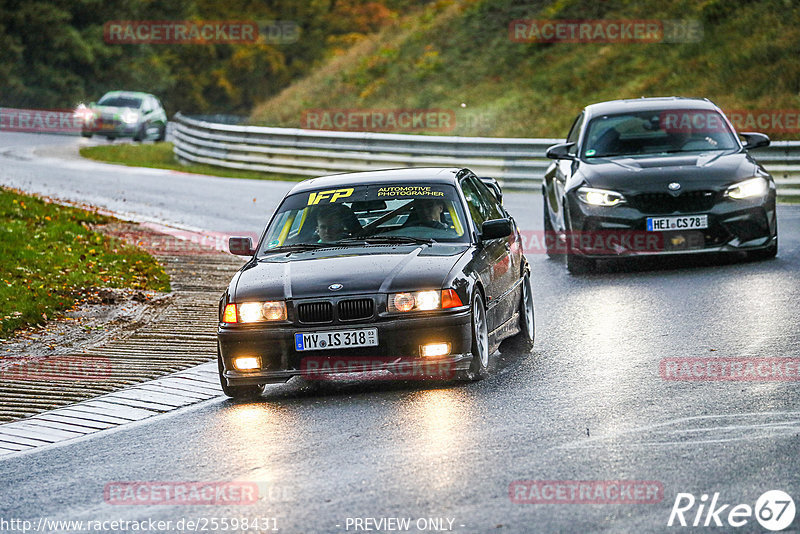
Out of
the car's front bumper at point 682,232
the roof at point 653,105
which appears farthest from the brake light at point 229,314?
the roof at point 653,105

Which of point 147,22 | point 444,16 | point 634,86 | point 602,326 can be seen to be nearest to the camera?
point 602,326

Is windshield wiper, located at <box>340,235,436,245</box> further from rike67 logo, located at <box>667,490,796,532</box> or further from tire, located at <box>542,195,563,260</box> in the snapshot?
tire, located at <box>542,195,563,260</box>

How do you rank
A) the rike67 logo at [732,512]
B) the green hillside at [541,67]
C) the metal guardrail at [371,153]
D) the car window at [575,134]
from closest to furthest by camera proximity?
the rike67 logo at [732,512] → the car window at [575,134] → the metal guardrail at [371,153] → the green hillside at [541,67]

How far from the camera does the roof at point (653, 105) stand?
1555 centimetres

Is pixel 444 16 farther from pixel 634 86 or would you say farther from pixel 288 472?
pixel 288 472

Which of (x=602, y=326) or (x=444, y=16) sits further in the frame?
(x=444, y=16)

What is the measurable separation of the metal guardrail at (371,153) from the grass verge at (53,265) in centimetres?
809

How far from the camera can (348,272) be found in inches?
361

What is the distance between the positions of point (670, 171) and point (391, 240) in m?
5.24

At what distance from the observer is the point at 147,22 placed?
72.5 m

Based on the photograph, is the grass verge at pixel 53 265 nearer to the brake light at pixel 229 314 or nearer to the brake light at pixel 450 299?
the brake light at pixel 229 314

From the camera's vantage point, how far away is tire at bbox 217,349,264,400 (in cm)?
934

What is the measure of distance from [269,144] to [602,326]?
1933cm

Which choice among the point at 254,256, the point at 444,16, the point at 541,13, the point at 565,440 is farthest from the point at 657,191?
the point at 444,16
